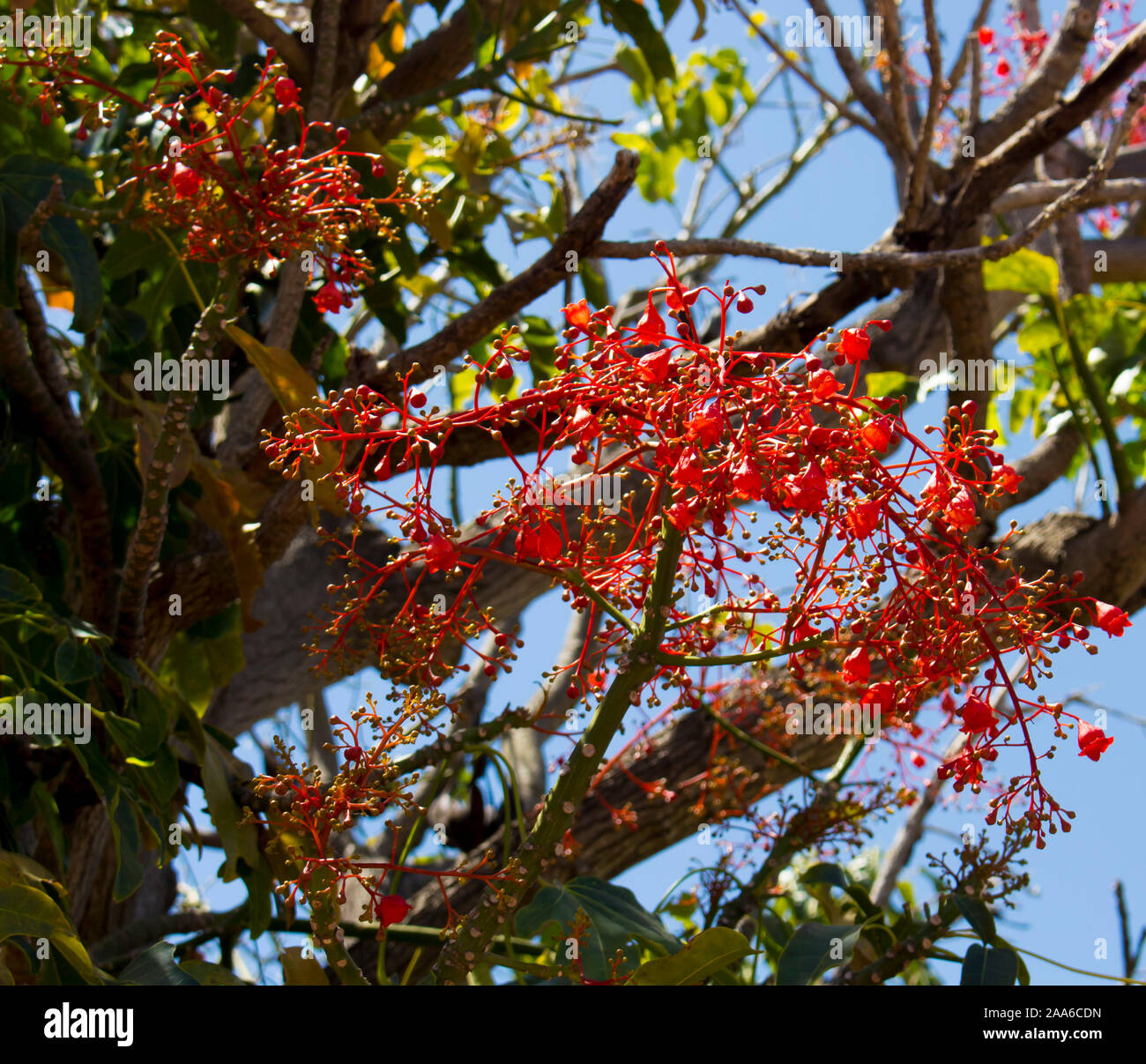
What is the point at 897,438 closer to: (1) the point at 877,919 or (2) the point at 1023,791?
(2) the point at 1023,791

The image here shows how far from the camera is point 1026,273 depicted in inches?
109

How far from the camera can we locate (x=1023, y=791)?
44.2 inches

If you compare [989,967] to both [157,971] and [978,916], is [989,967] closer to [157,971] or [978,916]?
[978,916]

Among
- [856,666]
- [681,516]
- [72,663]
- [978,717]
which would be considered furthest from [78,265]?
[978,717]

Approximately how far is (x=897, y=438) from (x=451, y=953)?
0.77 metres

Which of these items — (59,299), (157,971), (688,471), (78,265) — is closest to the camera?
(688,471)

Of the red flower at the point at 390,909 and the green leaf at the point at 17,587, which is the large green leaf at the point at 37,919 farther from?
the green leaf at the point at 17,587

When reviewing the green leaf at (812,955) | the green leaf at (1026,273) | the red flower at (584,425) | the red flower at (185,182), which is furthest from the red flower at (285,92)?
the green leaf at (1026,273)

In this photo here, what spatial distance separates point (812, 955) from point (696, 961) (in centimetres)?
31

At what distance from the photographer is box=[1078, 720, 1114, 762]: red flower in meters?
1.08

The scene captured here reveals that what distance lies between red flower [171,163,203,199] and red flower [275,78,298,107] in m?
0.18

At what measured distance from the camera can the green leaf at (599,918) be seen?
4.34ft

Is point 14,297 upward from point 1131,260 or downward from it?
downward

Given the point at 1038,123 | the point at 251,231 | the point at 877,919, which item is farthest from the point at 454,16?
the point at 877,919
